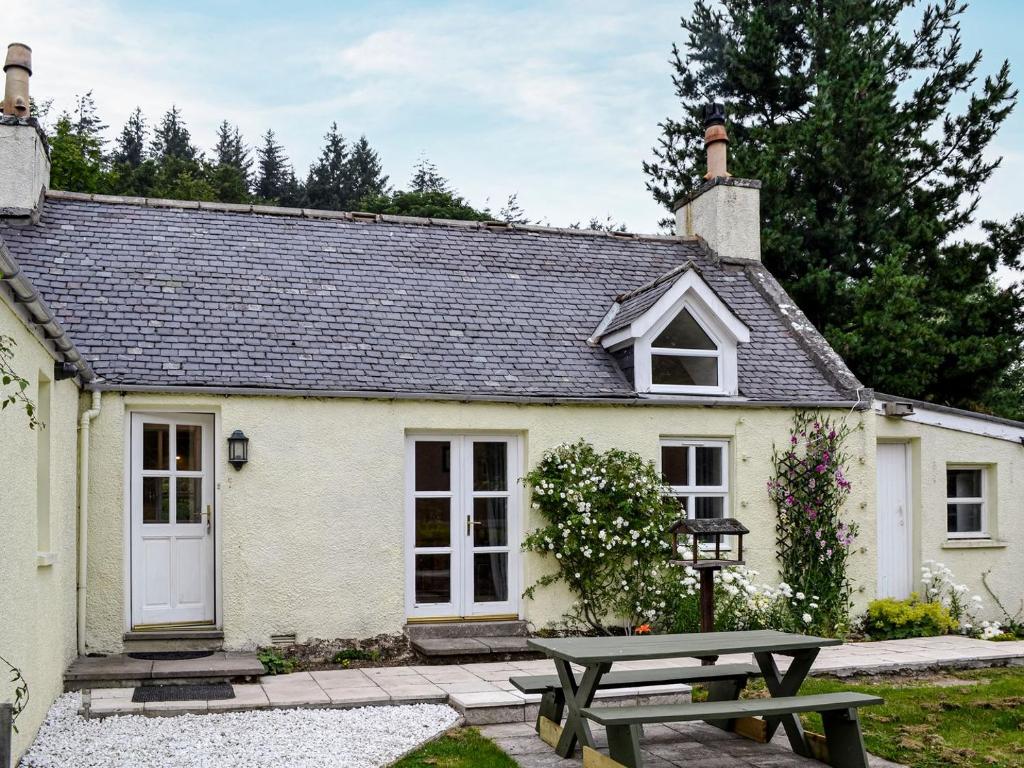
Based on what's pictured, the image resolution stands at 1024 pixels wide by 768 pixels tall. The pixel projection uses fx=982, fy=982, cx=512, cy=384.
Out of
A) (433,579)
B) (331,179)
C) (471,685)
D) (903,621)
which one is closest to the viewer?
(471,685)

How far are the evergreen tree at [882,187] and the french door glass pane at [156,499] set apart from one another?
13220 mm

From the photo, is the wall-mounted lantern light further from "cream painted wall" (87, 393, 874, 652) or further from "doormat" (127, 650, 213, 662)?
"doormat" (127, 650, 213, 662)

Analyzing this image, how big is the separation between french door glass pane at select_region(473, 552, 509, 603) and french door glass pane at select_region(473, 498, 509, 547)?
140mm

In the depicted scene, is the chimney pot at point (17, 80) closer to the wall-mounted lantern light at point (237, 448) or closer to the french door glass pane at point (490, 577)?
the wall-mounted lantern light at point (237, 448)

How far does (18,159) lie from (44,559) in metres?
6.96

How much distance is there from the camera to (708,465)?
40.3ft

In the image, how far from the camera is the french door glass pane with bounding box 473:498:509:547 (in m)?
11.4

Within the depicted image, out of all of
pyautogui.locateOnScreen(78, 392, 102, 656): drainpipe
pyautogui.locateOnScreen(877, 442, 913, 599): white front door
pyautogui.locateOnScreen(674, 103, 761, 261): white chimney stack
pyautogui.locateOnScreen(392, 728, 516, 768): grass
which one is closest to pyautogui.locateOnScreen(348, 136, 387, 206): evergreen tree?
pyautogui.locateOnScreen(674, 103, 761, 261): white chimney stack

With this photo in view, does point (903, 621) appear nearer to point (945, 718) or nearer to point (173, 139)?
point (945, 718)

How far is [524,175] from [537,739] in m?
39.5

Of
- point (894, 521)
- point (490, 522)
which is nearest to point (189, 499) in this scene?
point (490, 522)

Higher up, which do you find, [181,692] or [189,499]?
[189,499]

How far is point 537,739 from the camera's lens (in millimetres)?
7348

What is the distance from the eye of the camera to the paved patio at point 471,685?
26.2 ft
